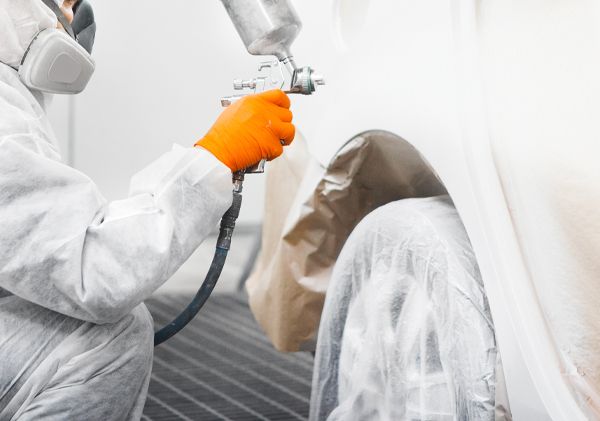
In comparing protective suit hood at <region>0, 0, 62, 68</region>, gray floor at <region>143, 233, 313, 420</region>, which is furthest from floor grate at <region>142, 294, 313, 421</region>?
protective suit hood at <region>0, 0, 62, 68</region>

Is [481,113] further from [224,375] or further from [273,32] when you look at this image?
[224,375]

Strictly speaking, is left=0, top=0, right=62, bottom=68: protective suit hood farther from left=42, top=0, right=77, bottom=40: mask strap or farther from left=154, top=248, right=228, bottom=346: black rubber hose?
left=154, top=248, right=228, bottom=346: black rubber hose

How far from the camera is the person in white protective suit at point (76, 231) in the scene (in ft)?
3.44

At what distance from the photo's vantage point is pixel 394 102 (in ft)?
3.66

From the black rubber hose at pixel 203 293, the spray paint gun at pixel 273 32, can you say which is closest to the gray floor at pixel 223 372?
the black rubber hose at pixel 203 293

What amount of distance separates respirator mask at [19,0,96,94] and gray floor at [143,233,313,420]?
0.90 meters

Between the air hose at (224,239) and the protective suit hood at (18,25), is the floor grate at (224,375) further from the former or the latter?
the protective suit hood at (18,25)

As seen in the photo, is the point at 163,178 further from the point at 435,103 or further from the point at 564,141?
the point at 564,141

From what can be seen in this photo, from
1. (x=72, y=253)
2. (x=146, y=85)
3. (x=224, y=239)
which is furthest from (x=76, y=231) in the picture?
(x=146, y=85)

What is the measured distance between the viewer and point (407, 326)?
114 cm

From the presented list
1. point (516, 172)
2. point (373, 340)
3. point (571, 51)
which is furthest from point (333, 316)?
point (571, 51)

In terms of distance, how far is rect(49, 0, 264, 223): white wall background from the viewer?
2893mm

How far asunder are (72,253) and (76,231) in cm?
3

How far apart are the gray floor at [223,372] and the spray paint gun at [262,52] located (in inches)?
25.4
